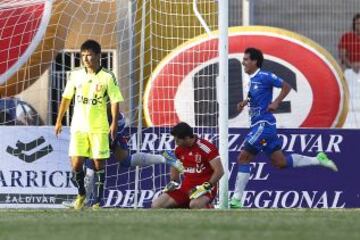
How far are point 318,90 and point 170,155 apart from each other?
89.9 inches

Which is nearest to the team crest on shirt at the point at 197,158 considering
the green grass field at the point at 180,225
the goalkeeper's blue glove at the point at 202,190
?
the goalkeeper's blue glove at the point at 202,190

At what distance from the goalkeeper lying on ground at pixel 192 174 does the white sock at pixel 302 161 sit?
1167 mm

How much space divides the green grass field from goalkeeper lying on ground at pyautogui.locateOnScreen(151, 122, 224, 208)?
5.49 feet

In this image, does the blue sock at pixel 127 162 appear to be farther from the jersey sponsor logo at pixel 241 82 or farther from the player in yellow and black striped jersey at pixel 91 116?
the player in yellow and black striped jersey at pixel 91 116

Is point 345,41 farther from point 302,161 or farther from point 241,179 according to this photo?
point 241,179

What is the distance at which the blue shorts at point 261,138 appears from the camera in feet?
50.5

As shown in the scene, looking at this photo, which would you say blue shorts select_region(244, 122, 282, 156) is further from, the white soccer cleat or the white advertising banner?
the white advertising banner

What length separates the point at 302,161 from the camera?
15758mm

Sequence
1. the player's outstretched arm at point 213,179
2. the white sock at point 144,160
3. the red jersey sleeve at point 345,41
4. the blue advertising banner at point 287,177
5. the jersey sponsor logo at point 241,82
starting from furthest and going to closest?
the red jersey sleeve at point 345,41 → the jersey sponsor logo at point 241,82 → the blue advertising banner at point 287,177 → the white sock at point 144,160 → the player's outstretched arm at point 213,179

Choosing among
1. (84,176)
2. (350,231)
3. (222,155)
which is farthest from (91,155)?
(350,231)

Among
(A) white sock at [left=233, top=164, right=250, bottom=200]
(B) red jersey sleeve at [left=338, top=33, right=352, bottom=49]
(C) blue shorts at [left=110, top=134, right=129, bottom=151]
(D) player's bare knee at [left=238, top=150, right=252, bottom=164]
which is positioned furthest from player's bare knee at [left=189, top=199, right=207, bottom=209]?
(B) red jersey sleeve at [left=338, top=33, right=352, bottom=49]

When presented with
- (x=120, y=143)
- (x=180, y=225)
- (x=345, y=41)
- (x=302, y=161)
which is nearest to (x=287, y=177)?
(x=302, y=161)

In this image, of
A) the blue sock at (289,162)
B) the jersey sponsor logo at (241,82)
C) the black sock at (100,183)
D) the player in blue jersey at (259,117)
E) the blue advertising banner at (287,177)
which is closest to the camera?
the black sock at (100,183)

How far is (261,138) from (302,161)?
0.66m
